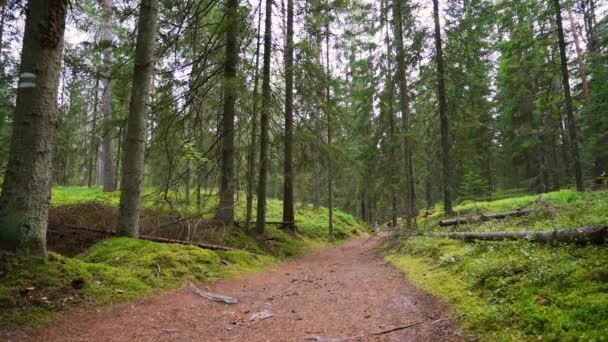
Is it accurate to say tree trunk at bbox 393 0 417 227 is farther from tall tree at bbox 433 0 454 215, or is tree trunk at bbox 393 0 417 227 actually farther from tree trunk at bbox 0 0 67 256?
tree trunk at bbox 0 0 67 256

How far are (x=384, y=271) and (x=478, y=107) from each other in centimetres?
1313

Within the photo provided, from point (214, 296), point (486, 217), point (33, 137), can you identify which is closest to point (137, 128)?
point (33, 137)

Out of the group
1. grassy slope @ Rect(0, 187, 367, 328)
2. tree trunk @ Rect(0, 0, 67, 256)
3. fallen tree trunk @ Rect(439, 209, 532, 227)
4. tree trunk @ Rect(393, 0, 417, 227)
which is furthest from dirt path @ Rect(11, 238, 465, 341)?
tree trunk @ Rect(393, 0, 417, 227)

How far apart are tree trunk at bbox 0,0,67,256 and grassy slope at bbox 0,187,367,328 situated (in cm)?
33

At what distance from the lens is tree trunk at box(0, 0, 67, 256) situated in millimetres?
3941

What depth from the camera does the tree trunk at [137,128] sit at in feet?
21.0

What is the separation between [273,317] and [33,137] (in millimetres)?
3681

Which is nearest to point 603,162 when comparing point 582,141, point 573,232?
point 582,141

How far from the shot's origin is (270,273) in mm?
7945

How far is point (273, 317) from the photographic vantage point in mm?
4578

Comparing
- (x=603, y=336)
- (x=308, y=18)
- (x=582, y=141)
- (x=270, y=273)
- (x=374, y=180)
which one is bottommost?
(x=270, y=273)

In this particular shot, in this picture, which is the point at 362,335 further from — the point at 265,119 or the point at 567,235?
the point at 265,119

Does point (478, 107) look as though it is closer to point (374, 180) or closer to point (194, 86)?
point (374, 180)

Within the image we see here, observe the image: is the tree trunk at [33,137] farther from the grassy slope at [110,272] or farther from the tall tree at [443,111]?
the tall tree at [443,111]
